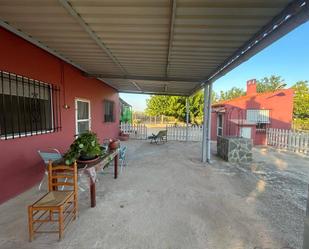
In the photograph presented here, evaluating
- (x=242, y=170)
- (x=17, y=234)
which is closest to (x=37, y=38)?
(x=17, y=234)

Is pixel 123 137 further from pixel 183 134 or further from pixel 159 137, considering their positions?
pixel 183 134

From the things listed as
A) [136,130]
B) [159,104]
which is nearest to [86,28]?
[136,130]

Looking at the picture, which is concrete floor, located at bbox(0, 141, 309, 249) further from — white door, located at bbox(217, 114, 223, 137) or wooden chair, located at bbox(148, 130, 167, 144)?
white door, located at bbox(217, 114, 223, 137)

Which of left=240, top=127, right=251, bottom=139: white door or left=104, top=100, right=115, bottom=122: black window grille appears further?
left=240, top=127, right=251, bottom=139: white door

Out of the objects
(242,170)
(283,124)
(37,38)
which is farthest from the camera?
(283,124)

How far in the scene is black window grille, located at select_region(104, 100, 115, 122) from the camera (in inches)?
335

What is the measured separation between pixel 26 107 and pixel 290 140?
1011 cm

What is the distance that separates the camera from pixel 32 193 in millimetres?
3541

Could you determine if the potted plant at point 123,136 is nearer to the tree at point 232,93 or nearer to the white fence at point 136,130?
the white fence at point 136,130

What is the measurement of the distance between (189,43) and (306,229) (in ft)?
9.49

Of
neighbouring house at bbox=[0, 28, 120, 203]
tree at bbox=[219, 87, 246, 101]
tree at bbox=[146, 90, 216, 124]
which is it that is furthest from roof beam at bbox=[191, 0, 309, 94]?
tree at bbox=[219, 87, 246, 101]

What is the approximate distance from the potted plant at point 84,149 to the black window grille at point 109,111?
5500 mm

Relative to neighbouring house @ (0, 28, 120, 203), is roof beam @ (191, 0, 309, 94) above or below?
above

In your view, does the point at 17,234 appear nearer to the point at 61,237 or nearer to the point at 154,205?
the point at 61,237
